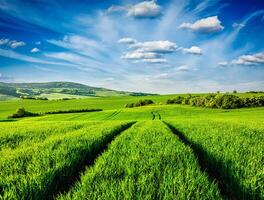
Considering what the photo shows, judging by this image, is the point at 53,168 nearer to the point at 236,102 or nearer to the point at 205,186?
the point at 205,186

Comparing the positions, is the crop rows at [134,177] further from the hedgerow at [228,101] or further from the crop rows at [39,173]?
the hedgerow at [228,101]

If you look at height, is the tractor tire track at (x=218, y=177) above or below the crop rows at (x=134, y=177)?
below

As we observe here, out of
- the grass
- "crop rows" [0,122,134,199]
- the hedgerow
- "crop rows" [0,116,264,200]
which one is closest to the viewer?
the grass

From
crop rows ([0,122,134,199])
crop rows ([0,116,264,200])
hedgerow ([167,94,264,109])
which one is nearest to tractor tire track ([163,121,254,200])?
crop rows ([0,116,264,200])

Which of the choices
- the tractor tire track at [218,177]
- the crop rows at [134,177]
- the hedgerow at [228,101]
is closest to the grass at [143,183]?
the crop rows at [134,177]

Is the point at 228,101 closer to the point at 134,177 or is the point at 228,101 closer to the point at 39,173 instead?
the point at 134,177

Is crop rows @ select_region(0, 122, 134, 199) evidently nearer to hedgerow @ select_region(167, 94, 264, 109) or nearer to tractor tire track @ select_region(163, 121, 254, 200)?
tractor tire track @ select_region(163, 121, 254, 200)

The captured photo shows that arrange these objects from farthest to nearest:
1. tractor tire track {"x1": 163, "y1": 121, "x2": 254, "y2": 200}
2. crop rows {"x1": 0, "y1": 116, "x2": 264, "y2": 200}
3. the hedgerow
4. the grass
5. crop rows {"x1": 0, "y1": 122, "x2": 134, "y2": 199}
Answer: the hedgerow → tractor tire track {"x1": 163, "y1": 121, "x2": 254, "y2": 200} → crop rows {"x1": 0, "y1": 122, "x2": 134, "y2": 199} → crop rows {"x1": 0, "y1": 116, "x2": 264, "y2": 200} → the grass

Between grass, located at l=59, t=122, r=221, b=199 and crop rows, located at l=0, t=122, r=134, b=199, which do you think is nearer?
grass, located at l=59, t=122, r=221, b=199

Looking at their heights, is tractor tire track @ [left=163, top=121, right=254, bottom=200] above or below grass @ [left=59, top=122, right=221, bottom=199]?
below

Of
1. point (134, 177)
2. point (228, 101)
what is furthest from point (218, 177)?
point (228, 101)

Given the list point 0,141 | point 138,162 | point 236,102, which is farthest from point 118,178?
point 236,102

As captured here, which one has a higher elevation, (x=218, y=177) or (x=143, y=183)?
(x=143, y=183)

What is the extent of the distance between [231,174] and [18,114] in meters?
70.2
